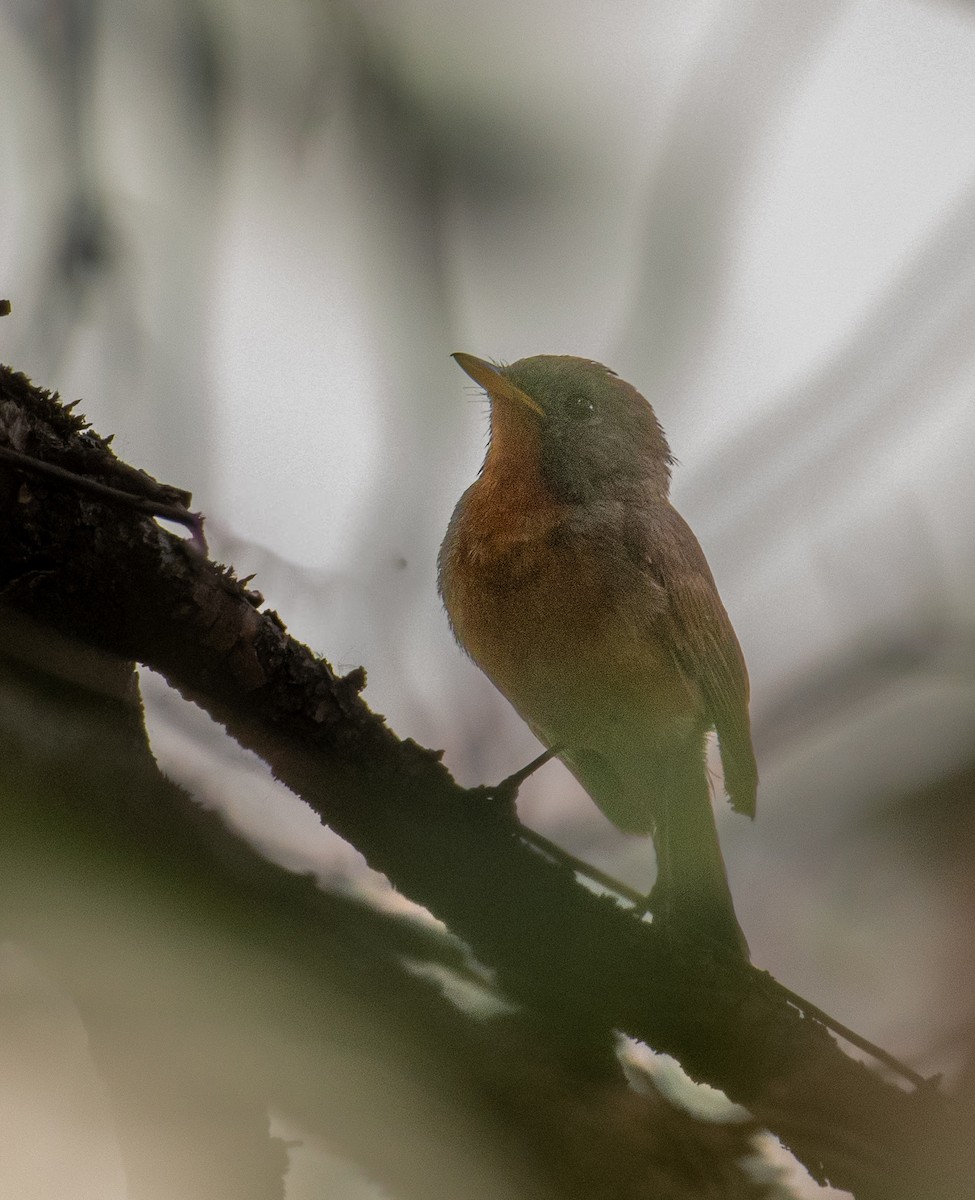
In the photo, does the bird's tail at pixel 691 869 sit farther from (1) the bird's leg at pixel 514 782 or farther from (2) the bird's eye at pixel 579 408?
(2) the bird's eye at pixel 579 408

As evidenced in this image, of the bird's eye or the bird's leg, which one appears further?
the bird's eye

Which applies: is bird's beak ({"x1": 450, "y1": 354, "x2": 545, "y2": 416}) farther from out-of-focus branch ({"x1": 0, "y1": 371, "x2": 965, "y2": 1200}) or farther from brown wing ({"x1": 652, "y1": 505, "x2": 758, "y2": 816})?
out-of-focus branch ({"x1": 0, "y1": 371, "x2": 965, "y2": 1200})

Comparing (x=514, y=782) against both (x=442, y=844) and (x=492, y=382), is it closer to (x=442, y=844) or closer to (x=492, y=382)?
(x=442, y=844)

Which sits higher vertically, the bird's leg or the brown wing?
the brown wing

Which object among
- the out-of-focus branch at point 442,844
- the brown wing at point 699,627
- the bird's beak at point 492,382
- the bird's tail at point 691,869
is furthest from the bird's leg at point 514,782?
the bird's beak at point 492,382

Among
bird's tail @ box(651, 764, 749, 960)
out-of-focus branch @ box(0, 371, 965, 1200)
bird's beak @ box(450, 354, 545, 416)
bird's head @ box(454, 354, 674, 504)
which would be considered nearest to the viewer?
out-of-focus branch @ box(0, 371, 965, 1200)

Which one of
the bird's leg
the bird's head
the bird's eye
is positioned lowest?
the bird's leg

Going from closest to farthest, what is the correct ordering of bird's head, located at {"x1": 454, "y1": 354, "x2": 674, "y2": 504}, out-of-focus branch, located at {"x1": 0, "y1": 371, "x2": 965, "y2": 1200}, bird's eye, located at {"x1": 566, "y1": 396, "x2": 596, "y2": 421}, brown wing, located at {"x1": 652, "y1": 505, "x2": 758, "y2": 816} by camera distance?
1. out-of-focus branch, located at {"x1": 0, "y1": 371, "x2": 965, "y2": 1200}
2. brown wing, located at {"x1": 652, "y1": 505, "x2": 758, "y2": 816}
3. bird's head, located at {"x1": 454, "y1": 354, "x2": 674, "y2": 504}
4. bird's eye, located at {"x1": 566, "y1": 396, "x2": 596, "y2": 421}

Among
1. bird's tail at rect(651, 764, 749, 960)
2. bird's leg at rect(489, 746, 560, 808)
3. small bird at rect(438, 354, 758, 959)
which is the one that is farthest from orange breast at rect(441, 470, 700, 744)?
bird's leg at rect(489, 746, 560, 808)

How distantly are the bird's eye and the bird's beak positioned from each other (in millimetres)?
92

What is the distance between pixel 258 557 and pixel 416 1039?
0.95 meters

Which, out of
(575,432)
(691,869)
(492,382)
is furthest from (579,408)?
(691,869)

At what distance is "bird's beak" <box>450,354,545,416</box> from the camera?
2408 millimetres

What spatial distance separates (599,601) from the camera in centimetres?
292
